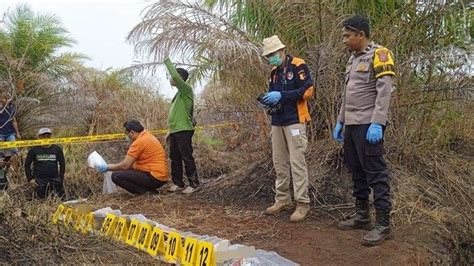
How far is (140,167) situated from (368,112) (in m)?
3.47

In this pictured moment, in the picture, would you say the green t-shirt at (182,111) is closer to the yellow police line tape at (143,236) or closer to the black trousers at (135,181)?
the black trousers at (135,181)

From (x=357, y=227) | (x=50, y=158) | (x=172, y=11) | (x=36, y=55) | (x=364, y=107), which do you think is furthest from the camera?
(x=36, y=55)

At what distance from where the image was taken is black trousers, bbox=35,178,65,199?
23.3 ft

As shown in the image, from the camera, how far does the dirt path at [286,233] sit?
408 cm

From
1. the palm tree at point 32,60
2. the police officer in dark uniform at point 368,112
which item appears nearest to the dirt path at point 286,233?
the police officer in dark uniform at point 368,112

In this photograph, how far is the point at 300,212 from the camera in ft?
16.7

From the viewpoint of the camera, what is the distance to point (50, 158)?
7301 millimetres

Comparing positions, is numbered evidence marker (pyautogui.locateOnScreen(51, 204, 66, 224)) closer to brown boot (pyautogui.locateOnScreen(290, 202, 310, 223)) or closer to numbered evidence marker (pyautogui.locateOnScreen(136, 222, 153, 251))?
numbered evidence marker (pyautogui.locateOnScreen(136, 222, 153, 251))

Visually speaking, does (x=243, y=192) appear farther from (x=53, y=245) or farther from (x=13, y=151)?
(x=13, y=151)

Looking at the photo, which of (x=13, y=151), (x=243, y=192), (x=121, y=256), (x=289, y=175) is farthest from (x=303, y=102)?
(x=13, y=151)

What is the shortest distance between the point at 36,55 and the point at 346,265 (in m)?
8.33

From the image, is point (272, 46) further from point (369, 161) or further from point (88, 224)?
point (88, 224)

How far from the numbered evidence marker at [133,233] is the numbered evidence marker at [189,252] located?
0.63 m

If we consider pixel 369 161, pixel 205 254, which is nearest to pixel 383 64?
pixel 369 161
